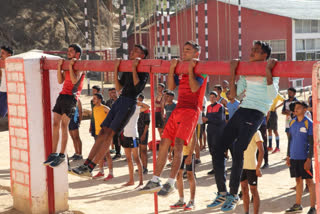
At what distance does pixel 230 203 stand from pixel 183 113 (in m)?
0.97

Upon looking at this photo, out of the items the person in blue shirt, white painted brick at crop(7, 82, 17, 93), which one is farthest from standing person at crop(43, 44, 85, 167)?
the person in blue shirt

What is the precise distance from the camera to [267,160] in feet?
34.6

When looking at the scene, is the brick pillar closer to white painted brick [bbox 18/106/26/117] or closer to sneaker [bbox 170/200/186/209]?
white painted brick [bbox 18/106/26/117]

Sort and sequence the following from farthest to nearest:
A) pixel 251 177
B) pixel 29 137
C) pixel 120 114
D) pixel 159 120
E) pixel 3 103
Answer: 1. pixel 159 120
2. pixel 3 103
3. pixel 29 137
4. pixel 251 177
5. pixel 120 114

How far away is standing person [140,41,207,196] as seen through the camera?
189 inches

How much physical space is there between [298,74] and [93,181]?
684 centimetres

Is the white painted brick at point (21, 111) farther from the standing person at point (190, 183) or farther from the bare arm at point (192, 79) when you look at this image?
the bare arm at point (192, 79)

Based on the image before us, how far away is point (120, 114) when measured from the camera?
5395mm

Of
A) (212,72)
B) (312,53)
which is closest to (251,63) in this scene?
(212,72)

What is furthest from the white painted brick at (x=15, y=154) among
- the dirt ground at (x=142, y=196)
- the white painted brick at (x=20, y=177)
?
the dirt ground at (x=142, y=196)

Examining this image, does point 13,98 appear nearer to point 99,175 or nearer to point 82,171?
point 99,175

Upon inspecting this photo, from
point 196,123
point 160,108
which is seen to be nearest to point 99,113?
point 160,108

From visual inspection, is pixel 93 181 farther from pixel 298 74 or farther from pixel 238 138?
pixel 298 74

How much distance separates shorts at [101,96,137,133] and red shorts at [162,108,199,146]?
0.62m
